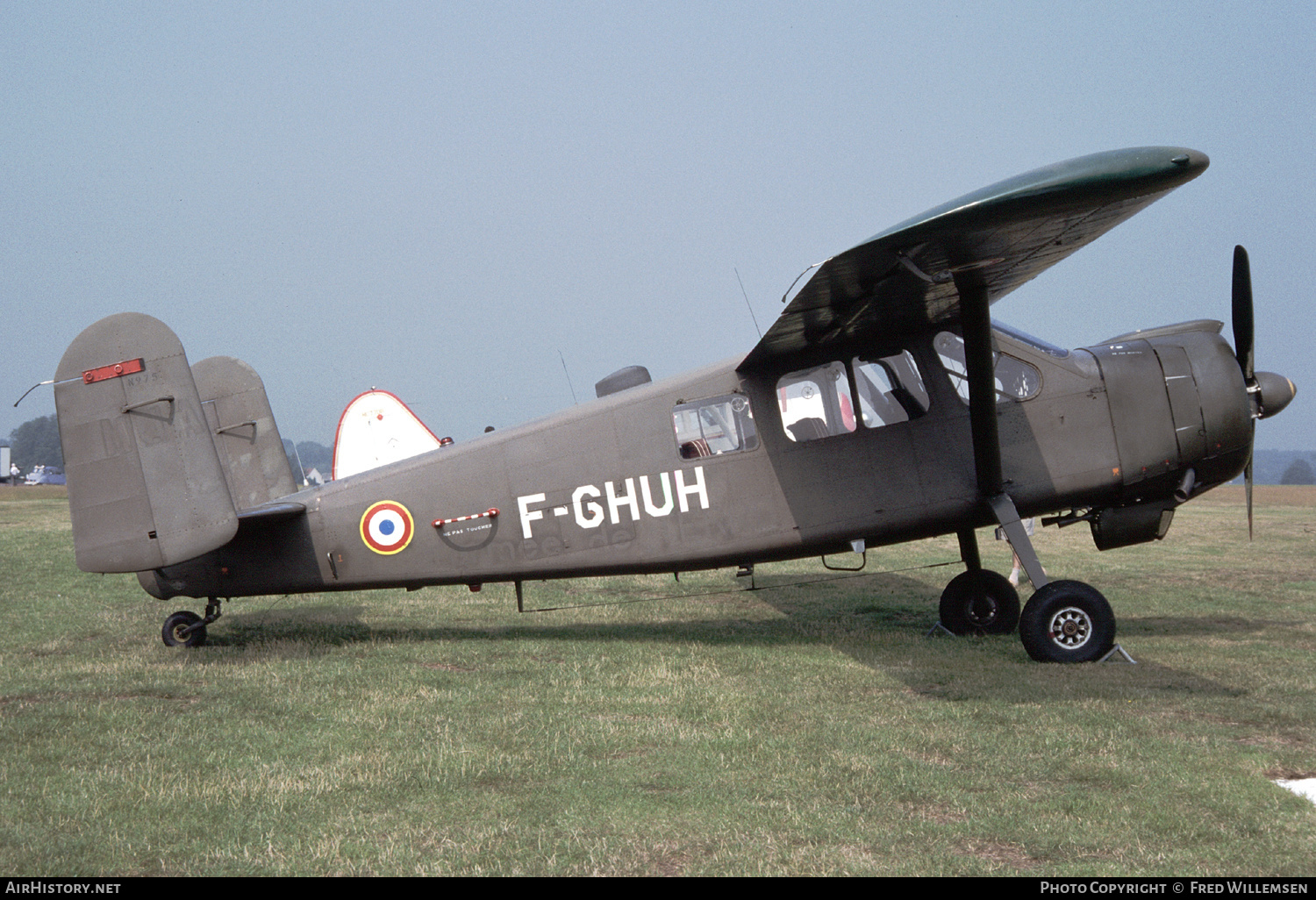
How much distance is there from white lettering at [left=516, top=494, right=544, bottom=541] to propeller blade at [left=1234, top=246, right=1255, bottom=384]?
6.25 m

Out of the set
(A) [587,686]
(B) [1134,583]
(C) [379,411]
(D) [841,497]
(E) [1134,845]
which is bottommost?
(B) [1134,583]

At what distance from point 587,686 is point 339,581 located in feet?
9.77

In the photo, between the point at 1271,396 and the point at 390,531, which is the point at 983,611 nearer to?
the point at 1271,396

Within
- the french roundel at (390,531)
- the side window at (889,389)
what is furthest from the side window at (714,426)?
the french roundel at (390,531)

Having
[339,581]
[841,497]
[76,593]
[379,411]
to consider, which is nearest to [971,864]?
[841,497]

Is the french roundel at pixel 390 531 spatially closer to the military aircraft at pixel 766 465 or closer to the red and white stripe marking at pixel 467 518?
the military aircraft at pixel 766 465

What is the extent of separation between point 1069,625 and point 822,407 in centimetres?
271

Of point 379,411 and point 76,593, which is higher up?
point 379,411

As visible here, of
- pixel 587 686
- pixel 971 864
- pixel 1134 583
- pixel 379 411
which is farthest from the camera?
pixel 379 411

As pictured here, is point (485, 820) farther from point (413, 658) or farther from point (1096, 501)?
point (1096, 501)

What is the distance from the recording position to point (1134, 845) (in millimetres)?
4223

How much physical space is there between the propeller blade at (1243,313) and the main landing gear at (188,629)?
9.47m

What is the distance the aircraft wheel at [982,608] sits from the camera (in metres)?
9.78

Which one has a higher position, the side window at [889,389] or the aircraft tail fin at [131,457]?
the aircraft tail fin at [131,457]
